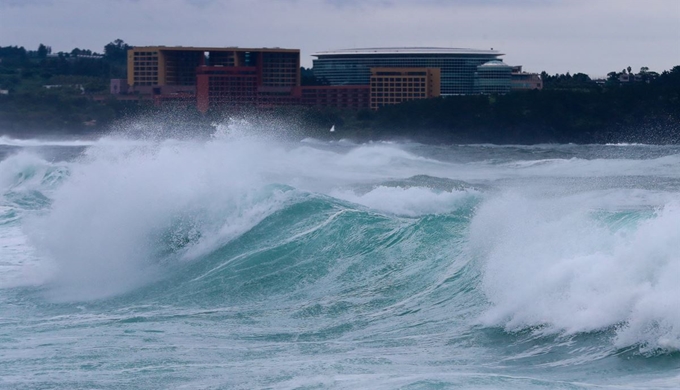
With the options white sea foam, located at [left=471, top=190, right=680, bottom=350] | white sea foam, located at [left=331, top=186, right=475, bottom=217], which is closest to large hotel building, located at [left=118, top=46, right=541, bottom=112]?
white sea foam, located at [left=331, top=186, right=475, bottom=217]

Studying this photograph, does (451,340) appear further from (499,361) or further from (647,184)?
(647,184)

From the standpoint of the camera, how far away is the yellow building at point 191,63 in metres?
101

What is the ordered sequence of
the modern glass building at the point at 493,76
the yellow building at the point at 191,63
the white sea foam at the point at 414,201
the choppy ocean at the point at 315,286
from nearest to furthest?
the choppy ocean at the point at 315,286
the white sea foam at the point at 414,201
the modern glass building at the point at 493,76
the yellow building at the point at 191,63

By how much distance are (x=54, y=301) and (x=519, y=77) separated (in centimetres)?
8793

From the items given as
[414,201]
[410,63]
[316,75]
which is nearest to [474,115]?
[410,63]

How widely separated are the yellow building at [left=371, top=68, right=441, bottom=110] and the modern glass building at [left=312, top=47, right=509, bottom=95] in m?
7.94

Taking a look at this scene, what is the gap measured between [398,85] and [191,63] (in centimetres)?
2144

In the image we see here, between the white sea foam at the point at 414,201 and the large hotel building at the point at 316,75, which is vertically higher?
the large hotel building at the point at 316,75

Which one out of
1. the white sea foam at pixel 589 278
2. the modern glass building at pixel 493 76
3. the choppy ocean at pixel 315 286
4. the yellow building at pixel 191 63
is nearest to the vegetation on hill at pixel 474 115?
the modern glass building at pixel 493 76

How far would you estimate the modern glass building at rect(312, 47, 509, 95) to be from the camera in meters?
104

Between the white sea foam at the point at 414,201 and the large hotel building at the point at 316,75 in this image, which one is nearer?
the white sea foam at the point at 414,201

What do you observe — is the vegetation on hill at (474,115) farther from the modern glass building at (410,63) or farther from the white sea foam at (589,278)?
the white sea foam at (589,278)

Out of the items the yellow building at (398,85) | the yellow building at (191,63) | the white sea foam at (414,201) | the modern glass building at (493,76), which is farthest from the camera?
the yellow building at (191,63)

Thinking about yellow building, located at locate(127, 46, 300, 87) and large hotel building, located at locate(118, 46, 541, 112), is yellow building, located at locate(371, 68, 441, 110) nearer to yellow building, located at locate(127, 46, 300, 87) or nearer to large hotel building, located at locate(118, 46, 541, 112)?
large hotel building, located at locate(118, 46, 541, 112)
